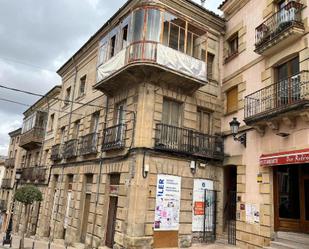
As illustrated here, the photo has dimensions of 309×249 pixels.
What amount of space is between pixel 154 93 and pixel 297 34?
5.39 m

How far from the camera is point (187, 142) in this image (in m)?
12.7

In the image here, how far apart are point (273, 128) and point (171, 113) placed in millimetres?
4064

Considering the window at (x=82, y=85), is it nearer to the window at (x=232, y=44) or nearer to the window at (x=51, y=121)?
the window at (x=51, y=121)

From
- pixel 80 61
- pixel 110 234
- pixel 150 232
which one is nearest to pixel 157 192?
pixel 150 232

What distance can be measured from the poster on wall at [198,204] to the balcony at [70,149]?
7.09 metres

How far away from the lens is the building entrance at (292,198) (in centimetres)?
1052

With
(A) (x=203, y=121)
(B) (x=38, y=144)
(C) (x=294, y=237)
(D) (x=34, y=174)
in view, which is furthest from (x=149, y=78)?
(B) (x=38, y=144)

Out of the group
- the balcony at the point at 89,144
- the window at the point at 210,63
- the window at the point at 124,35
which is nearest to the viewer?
the window at the point at 124,35

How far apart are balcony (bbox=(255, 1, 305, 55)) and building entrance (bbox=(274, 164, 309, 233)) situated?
170 inches

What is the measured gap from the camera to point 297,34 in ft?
33.9

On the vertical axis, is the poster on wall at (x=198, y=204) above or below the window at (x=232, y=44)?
below

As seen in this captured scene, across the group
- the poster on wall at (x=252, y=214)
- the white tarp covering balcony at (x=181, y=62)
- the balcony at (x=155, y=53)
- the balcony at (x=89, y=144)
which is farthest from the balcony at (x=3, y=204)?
the poster on wall at (x=252, y=214)

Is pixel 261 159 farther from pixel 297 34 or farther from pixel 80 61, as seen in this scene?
pixel 80 61

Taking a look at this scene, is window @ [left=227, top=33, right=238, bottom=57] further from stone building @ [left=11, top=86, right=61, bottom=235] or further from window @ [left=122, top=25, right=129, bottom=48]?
stone building @ [left=11, top=86, right=61, bottom=235]
